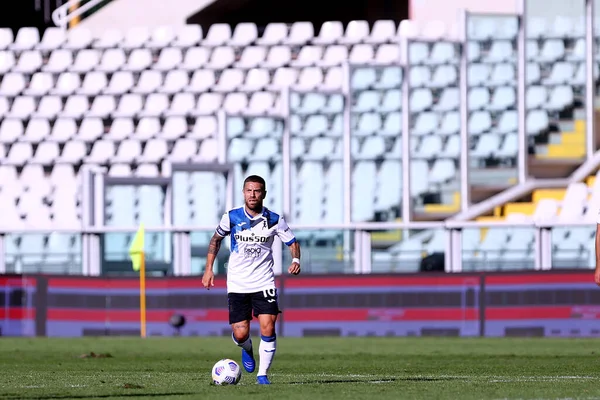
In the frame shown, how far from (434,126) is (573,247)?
912 centimetres

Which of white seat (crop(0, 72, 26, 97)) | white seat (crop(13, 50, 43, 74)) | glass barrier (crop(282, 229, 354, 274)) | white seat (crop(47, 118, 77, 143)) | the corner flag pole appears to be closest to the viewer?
the corner flag pole

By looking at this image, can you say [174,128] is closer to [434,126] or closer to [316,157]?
[316,157]

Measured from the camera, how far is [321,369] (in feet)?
48.8

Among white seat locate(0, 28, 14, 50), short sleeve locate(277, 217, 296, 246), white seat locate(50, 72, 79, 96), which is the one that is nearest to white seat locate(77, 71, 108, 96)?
white seat locate(50, 72, 79, 96)

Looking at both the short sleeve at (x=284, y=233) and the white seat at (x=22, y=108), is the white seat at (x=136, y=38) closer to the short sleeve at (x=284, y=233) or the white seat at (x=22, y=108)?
the white seat at (x=22, y=108)

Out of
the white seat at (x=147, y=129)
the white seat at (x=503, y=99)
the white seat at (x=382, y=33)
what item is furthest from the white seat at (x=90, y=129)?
the white seat at (x=503, y=99)

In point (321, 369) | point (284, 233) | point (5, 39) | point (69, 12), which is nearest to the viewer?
point (284, 233)

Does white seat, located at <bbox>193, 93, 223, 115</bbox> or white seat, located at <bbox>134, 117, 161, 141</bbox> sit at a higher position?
white seat, located at <bbox>193, 93, 223, 115</bbox>

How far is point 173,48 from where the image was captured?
39281 mm

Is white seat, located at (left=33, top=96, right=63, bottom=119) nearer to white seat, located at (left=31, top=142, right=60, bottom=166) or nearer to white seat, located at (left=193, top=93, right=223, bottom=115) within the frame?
white seat, located at (left=31, top=142, right=60, bottom=166)

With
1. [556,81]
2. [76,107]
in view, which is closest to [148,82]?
[76,107]

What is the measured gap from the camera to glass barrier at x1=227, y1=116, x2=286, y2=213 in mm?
32438

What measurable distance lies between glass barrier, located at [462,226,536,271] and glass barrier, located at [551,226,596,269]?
1.12 feet

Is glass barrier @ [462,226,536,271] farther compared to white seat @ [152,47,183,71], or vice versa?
white seat @ [152,47,183,71]
